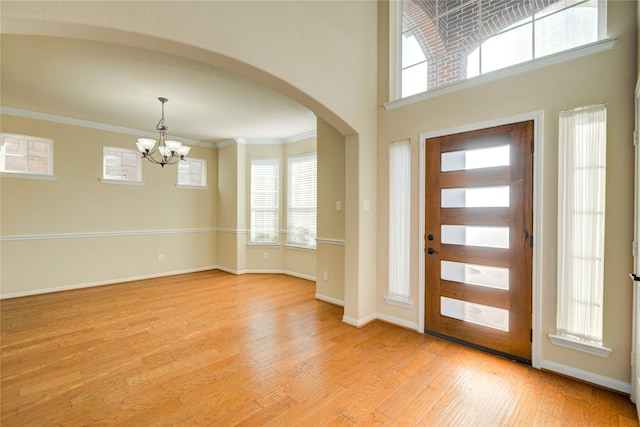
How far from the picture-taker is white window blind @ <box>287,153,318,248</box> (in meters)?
5.61

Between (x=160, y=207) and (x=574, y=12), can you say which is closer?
(x=574, y=12)

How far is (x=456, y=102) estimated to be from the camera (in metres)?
2.93

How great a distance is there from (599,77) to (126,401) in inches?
167

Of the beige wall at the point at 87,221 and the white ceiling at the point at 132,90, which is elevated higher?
the white ceiling at the point at 132,90

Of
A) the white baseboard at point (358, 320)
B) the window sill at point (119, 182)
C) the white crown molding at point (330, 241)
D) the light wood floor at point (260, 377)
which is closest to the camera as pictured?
the light wood floor at point (260, 377)

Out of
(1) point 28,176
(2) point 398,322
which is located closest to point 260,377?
(2) point 398,322

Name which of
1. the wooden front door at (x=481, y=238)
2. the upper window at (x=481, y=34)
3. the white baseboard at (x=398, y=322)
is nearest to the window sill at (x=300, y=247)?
the white baseboard at (x=398, y=322)

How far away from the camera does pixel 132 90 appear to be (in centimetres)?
369

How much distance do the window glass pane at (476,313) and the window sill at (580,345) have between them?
362 millimetres

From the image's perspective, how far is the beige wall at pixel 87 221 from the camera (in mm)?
4434

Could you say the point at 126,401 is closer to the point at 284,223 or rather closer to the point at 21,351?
the point at 21,351

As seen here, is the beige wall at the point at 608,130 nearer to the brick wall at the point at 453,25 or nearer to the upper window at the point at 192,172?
the brick wall at the point at 453,25

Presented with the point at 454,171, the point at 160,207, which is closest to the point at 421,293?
the point at 454,171

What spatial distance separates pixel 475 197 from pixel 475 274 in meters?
0.76
